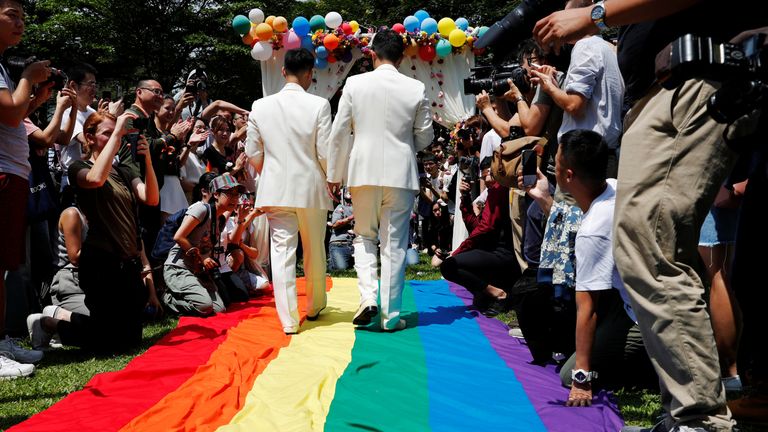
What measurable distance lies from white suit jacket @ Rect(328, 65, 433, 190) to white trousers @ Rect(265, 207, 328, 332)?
353 millimetres

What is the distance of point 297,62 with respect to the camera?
16.9 feet

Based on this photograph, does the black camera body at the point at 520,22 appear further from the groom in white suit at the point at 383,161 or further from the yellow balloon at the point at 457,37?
the yellow balloon at the point at 457,37

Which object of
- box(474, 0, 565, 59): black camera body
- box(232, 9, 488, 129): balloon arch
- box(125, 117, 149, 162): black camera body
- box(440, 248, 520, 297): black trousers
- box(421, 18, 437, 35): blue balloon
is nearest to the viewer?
box(474, 0, 565, 59): black camera body

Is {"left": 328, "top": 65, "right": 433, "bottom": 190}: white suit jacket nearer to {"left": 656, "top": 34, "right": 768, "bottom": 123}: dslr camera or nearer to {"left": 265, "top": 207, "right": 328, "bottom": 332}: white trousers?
{"left": 265, "top": 207, "right": 328, "bottom": 332}: white trousers

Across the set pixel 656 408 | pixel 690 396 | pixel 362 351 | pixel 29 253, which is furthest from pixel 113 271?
pixel 690 396

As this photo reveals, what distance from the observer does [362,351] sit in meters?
4.32

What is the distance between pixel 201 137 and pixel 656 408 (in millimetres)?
5214

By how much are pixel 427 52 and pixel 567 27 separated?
12587mm

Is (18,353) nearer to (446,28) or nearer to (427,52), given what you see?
(427,52)

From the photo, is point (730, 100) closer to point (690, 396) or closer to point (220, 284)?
point (690, 396)

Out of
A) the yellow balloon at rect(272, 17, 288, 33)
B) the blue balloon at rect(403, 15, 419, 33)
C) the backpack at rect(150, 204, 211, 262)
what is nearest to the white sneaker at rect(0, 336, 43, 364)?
the backpack at rect(150, 204, 211, 262)

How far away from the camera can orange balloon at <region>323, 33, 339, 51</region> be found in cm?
1376

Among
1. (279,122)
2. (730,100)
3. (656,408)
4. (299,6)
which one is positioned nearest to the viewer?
(730,100)

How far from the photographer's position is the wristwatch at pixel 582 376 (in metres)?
3.17
